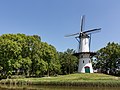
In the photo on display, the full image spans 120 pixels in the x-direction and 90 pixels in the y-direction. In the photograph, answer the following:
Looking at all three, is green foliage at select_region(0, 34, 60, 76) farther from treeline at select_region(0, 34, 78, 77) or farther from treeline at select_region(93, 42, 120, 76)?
treeline at select_region(93, 42, 120, 76)

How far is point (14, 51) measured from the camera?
50062 millimetres

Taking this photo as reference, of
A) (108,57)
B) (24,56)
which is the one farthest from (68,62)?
(24,56)

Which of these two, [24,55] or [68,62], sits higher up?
[24,55]

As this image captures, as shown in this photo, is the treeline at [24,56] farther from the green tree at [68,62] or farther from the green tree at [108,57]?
the green tree at [108,57]

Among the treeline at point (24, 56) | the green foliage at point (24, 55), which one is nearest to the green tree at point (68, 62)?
the treeline at point (24, 56)

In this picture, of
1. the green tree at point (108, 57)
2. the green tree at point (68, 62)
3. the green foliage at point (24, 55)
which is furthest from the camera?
the green tree at point (68, 62)

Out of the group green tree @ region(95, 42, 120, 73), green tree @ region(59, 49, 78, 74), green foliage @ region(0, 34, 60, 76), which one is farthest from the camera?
green tree @ region(59, 49, 78, 74)

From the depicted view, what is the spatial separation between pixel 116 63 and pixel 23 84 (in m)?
39.2

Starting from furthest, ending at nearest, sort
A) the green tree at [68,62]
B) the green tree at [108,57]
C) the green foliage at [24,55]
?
the green tree at [68,62] → the green tree at [108,57] → the green foliage at [24,55]

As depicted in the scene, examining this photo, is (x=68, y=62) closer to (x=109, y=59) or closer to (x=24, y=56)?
(x=109, y=59)

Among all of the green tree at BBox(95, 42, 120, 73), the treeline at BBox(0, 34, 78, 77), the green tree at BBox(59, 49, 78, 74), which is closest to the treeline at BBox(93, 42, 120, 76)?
the green tree at BBox(95, 42, 120, 73)

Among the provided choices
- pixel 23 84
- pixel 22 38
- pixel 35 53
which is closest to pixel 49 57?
pixel 35 53

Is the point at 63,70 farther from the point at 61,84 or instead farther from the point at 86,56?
the point at 61,84

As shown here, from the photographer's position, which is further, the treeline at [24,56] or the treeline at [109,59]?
the treeline at [109,59]
